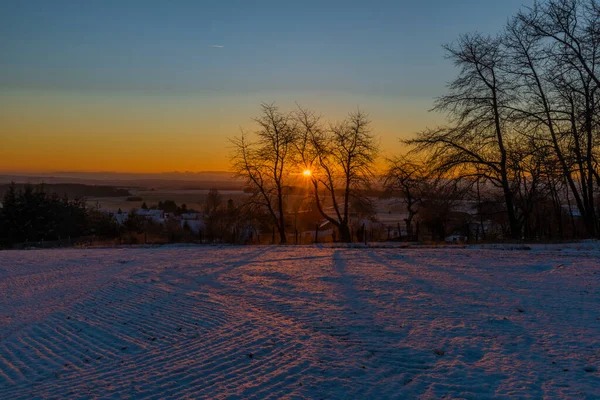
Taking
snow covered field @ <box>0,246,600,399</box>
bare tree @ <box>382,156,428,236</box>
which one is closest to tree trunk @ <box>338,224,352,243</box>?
bare tree @ <box>382,156,428,236</box>

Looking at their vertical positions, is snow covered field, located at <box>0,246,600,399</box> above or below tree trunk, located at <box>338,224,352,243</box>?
below

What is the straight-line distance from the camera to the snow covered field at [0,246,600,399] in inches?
227

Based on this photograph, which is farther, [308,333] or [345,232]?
[345,232]

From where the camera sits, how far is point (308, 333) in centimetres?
788

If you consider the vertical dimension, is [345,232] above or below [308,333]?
above

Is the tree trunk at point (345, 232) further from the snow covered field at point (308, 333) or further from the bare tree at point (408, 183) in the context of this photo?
the snow covered field at point (308, 333)

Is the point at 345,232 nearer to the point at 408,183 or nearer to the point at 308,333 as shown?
the point at 408,183

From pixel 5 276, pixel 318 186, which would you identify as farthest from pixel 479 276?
pixel 318 186

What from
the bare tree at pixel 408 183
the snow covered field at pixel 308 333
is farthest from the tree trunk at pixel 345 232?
the snow covered field at pixel 308 333

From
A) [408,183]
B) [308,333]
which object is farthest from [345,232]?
[308,333]

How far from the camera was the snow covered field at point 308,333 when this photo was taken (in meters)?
5.78

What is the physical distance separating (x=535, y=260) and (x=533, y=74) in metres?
14.9

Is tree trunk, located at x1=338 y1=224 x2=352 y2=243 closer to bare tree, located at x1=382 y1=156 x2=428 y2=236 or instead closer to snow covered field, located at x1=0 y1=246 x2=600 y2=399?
bare tree, located at x1=382 y1=156 x2=428 y2=236

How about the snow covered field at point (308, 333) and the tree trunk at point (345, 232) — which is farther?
the tree trunk at point (345, 232)
